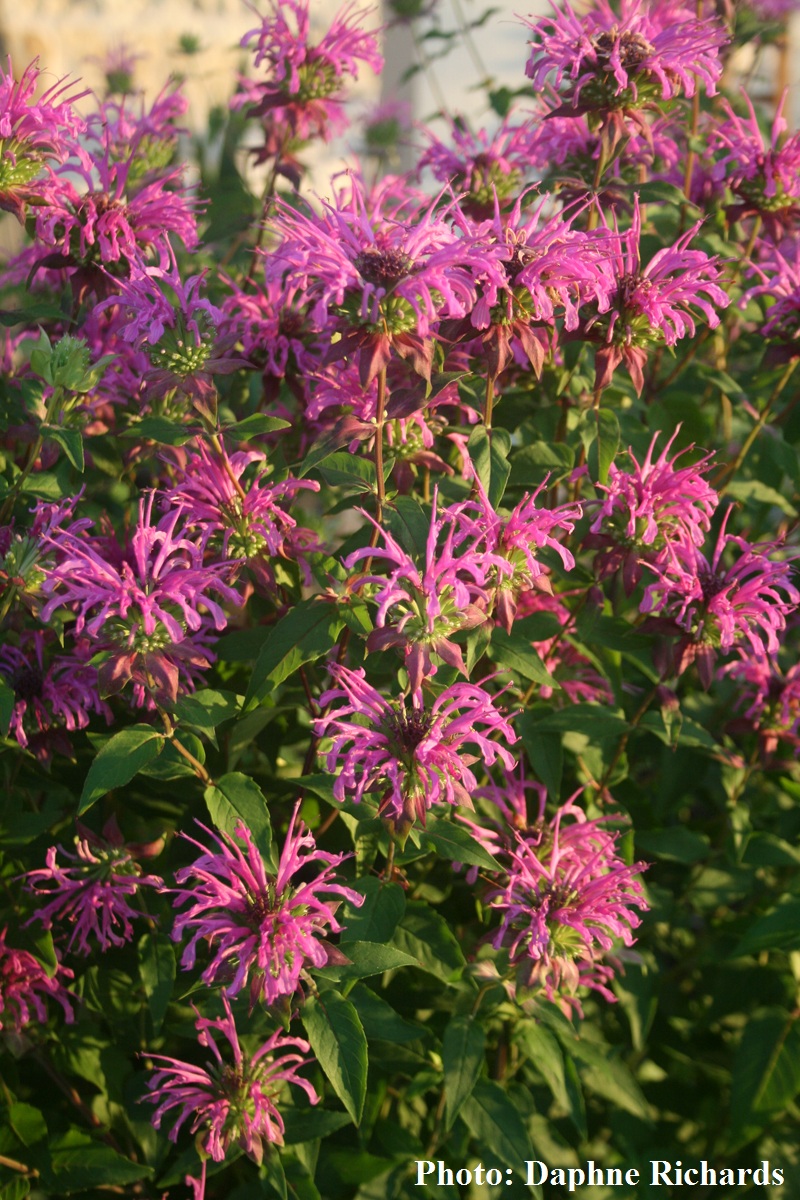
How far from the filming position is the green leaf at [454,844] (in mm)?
1058

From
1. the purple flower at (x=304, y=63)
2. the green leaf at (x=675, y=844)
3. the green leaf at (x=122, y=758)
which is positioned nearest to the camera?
the green leaf at (x=122, y=758)

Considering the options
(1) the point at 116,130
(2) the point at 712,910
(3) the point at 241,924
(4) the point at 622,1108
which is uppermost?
(1) the point at 116,130

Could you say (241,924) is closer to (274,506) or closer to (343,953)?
(343,953)

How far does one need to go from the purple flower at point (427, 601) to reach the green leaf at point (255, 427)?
0.55 feet

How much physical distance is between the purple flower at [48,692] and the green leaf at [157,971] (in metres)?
0.25

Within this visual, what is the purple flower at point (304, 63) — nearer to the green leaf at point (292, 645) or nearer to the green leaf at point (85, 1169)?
the green leaf at point (292, 645)

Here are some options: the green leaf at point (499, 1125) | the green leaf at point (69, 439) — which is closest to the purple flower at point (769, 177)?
the green leaf at point (69, 439)

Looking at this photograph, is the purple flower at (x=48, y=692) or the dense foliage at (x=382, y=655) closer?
the dense foliage at (x=382, y=655)

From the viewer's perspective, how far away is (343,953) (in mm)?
1056

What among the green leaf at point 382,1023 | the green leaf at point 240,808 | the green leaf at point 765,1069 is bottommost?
the green leaf at point 765,1069

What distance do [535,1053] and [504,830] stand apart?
27cm

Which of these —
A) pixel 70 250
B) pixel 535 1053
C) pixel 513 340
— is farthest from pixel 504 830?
pixel 70 250

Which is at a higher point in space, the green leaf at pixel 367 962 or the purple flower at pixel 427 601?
the purple flower at pixel 427 601

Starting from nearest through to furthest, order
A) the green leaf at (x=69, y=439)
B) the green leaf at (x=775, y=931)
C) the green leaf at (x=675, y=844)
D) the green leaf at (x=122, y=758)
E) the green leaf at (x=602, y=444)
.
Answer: the green leaf at (x=122, y=758), the green leaf at (x=69, y=439), the green leaf at (x=602, y=444), the green leaf at (x=775, y=931), the green leaf at (x=675, y=844)
